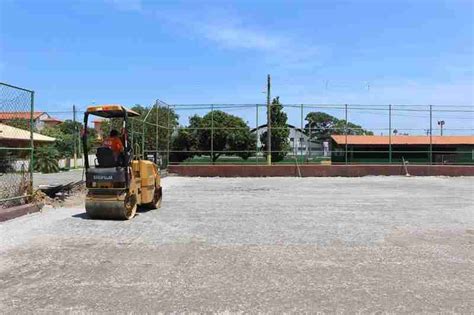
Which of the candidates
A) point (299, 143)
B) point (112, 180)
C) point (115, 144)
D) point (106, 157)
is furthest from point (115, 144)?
point (299, 143)

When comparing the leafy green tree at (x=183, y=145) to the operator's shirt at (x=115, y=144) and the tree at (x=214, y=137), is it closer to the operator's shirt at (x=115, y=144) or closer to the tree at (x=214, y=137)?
the tree at (x=214, y=137)

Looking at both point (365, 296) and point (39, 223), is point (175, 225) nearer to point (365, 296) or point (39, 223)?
point (39, 223)

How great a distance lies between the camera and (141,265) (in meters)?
8.16

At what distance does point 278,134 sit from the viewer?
36531 millimetres

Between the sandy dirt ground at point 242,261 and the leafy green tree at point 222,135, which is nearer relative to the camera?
the sandy dirt ground at point 242,261

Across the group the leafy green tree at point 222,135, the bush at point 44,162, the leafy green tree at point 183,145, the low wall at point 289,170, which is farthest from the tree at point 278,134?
the bush at point 44,162

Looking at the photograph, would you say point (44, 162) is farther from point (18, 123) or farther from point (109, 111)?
point (109, 111)

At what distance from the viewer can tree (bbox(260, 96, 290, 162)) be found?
33500 mm

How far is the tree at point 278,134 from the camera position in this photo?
33.5 metres

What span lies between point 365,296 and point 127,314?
9.38 ft

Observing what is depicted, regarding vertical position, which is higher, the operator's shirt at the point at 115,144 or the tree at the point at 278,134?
the tree at the point at 278,134

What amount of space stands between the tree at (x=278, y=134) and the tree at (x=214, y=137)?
1412 millimetres

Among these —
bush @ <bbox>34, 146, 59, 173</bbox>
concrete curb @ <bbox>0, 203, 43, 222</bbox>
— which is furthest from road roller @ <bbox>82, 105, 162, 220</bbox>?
bush @ <bbox>34, 146, 59, 173</bbox>

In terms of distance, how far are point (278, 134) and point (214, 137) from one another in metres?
4.38
